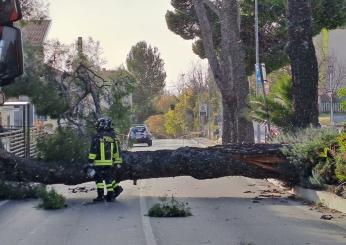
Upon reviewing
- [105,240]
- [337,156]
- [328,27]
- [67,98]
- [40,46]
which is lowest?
[105,240]

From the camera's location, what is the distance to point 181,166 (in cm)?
1593

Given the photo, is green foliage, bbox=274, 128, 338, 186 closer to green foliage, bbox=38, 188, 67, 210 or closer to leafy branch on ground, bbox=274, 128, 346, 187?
leafy branch on ground, bbox=274, 128, 346, 187

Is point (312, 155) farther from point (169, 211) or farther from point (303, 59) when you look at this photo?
point (303, 59)

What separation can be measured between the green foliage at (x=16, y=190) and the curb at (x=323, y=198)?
19.2 feet

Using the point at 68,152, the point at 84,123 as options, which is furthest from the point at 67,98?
the point at 68,152

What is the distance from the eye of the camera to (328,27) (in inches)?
1319

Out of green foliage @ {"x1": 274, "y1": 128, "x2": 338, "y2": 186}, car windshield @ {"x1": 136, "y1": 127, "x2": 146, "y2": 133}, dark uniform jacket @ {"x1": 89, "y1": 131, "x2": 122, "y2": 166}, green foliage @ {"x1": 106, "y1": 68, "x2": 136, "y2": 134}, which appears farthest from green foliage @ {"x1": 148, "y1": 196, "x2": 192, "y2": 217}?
car windshield @ {"x1": 136, "y1": 127, "x2": 146, "y2": 133}

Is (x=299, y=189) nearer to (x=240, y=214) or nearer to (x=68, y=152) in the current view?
(x=240, y=214)

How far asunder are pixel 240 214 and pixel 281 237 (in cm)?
267

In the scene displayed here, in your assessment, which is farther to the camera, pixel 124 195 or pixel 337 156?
pixel 124 195

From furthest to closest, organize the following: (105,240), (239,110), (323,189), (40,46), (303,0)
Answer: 1. (239,110)
2. (40,46)
3. (303,0)
4. (323,189)
5. (105,240)

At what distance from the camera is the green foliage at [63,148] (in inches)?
642

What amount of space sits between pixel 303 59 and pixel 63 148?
6.54 m

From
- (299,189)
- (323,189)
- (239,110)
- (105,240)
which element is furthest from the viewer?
(239,110)
